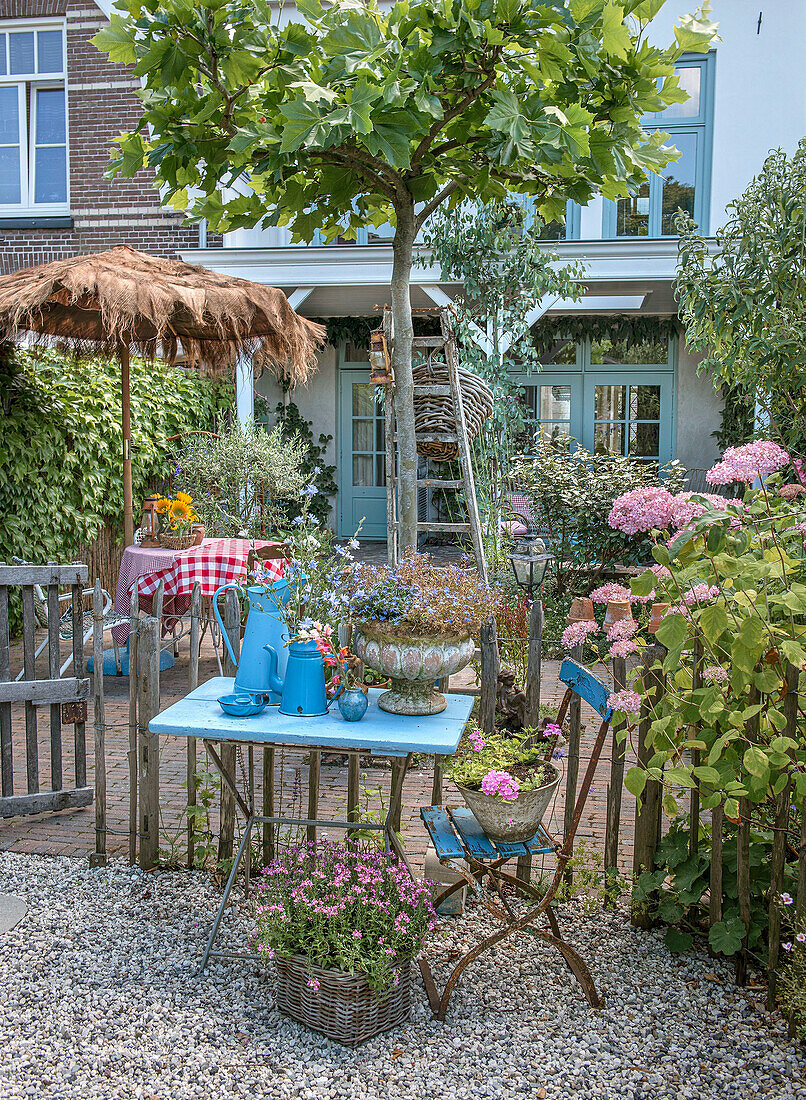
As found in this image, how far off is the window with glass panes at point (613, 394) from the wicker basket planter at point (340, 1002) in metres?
9.95

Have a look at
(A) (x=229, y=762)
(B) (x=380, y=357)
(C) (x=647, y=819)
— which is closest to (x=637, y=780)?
(C) (x=647, y=819)

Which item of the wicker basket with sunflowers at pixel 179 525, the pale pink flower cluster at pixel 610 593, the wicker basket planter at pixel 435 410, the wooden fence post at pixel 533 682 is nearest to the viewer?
the pale pink flower cluster at pixel 610 593

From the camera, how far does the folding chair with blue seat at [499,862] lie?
2529mm

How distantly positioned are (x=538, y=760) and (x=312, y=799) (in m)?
0.86

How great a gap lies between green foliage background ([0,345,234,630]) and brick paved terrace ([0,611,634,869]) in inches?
81.8

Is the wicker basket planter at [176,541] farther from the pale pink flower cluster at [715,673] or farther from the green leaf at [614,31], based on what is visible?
the green leaf at [614,31]

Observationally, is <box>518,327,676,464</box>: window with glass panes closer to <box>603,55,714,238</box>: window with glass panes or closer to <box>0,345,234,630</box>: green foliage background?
<box>603,55,714,238</box>: window with glass panes

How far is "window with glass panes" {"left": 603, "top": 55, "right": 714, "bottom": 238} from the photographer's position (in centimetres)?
1036

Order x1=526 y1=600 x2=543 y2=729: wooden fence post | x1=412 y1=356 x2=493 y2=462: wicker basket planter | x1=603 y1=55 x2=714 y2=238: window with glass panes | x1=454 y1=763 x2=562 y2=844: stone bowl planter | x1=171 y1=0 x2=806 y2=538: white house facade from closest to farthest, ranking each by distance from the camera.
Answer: x1=454 y1=763 x2=562 y2=844: stone bowl planter, x1=526 y1=600 x2=543 y2=729: wooden fence post, x1=412 y1=356 x2=493 y2=462: wicker basket planter, x1=171 y1=0 x2=806 y2=538: white house facade, x1=603 y1=55 x2=714 y2=238: window with glass panes

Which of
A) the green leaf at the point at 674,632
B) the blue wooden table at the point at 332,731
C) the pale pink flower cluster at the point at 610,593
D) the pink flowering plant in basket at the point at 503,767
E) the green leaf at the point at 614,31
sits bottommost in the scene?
the pink flowering plant in basket at the point at 503,767

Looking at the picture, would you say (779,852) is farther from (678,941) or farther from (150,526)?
(150,526)

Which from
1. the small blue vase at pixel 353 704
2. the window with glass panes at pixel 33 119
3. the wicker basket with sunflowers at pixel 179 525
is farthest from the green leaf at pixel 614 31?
the window with glass panes at pixel 33 119

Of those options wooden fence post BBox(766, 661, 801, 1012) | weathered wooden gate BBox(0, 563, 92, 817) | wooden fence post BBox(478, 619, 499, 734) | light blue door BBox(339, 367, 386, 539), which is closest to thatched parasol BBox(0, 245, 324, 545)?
weathered wooden gate BBox(0, 563, 92, 817)

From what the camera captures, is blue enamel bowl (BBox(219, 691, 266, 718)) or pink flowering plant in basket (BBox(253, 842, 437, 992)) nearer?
pink flowering plant in basket (BBox(253, 842, 437, 992))
